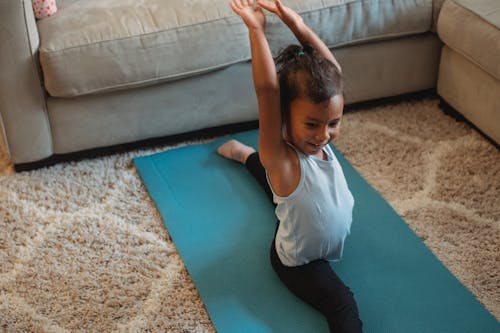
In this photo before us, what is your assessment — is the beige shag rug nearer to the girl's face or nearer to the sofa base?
the sofa base

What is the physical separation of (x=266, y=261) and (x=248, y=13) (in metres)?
0.68

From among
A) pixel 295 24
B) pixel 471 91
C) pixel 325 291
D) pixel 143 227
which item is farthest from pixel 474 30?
pixel 143 227

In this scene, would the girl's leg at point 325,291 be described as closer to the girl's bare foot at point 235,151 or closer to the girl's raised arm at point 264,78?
the girl's raised arm at point 264,78

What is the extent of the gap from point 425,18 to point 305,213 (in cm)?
99

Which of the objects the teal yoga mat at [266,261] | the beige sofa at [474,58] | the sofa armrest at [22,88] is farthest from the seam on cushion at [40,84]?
the beige sofa at [474,58]

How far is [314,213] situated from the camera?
152 cm

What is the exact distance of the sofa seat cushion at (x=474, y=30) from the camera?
1.91 metres

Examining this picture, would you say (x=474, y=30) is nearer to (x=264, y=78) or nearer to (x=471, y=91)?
(x=471, y=91)

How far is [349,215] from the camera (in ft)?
5.26

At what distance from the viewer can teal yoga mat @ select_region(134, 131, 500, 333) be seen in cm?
153

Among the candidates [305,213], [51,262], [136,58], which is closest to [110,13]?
[136,58]

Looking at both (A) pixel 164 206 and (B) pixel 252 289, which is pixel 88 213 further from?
(B) pixel 252 289

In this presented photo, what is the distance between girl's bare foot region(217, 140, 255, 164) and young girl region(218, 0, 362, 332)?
0.47m

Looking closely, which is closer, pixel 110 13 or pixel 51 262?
pixel 51 262
